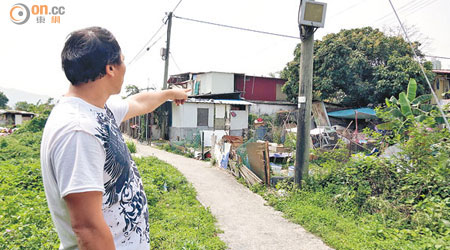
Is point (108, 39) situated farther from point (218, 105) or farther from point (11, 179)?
point (218, 105)

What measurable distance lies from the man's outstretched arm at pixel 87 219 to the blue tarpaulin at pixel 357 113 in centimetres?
1931

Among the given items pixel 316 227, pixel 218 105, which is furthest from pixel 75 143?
pixel 218 105

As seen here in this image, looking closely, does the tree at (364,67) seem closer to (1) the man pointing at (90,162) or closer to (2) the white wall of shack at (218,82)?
(2) the white wall of shack at (218,82)

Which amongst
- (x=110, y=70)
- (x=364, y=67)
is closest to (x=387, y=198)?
(x=110, y=70)

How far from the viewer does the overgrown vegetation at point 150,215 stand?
3248 millimetres

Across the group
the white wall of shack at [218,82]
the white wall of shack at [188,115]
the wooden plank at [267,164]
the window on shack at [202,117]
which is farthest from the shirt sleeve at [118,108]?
the white wall of shack at [218,82]

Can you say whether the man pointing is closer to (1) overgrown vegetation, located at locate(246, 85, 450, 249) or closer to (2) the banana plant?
(1) overgrown vegetation, located at locate(246, 85, 450, 249)

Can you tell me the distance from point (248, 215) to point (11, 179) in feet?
16.2

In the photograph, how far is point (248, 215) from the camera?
5336mm

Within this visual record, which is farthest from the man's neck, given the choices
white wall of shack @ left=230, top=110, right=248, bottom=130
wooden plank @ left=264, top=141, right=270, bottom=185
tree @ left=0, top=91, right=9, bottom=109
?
tree @ left=0, top=91, right=9, bottom=109

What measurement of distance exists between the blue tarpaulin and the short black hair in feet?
62.8

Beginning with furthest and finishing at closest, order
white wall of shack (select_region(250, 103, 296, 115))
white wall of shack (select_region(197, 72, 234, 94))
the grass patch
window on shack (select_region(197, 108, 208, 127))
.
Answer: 1. white wall of shack (select_region(197, 72, 234, 94))
2. white wall of shack (select_region(250, 103, 296, 115))
3. window on shack (select_region(197, 108, 208, 127))
4. the grass patch

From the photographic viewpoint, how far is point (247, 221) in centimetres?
503

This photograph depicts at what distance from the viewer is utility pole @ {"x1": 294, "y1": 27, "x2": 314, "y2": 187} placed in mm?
6223
